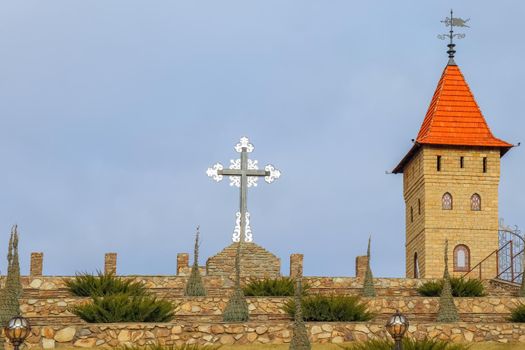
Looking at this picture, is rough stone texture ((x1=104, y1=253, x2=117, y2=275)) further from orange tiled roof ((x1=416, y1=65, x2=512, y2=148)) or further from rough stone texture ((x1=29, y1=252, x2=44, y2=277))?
orange tiled roof ((x1=416, y1=65, x2=512, y2=148))

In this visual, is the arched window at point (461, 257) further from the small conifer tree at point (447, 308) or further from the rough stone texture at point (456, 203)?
the small conifer tree at point (447, 308)

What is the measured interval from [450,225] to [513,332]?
73.9ft

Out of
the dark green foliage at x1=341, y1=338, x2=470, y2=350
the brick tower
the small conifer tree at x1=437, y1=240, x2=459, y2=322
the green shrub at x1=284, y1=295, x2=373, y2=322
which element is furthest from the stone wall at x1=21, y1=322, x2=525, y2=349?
the brick tower

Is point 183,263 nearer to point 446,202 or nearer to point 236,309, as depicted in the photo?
point 236,309

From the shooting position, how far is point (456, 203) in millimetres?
56969

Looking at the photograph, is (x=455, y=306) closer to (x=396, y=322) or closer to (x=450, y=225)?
(x=396, y=322)

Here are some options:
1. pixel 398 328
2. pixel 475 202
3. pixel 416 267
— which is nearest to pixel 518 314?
pixel 398 328

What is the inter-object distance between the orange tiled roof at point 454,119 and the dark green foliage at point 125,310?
24.2m

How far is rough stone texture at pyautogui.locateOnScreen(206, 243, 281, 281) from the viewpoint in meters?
44.3

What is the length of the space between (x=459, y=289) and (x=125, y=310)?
10.1 m

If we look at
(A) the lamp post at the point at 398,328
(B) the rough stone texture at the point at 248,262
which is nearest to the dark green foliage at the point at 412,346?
(A) the lamp post at the point at 398,328

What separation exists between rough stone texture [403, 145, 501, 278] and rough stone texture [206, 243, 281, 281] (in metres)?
12.5

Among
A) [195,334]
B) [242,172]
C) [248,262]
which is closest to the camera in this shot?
[195,334]

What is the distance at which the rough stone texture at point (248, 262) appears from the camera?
4434 cm
